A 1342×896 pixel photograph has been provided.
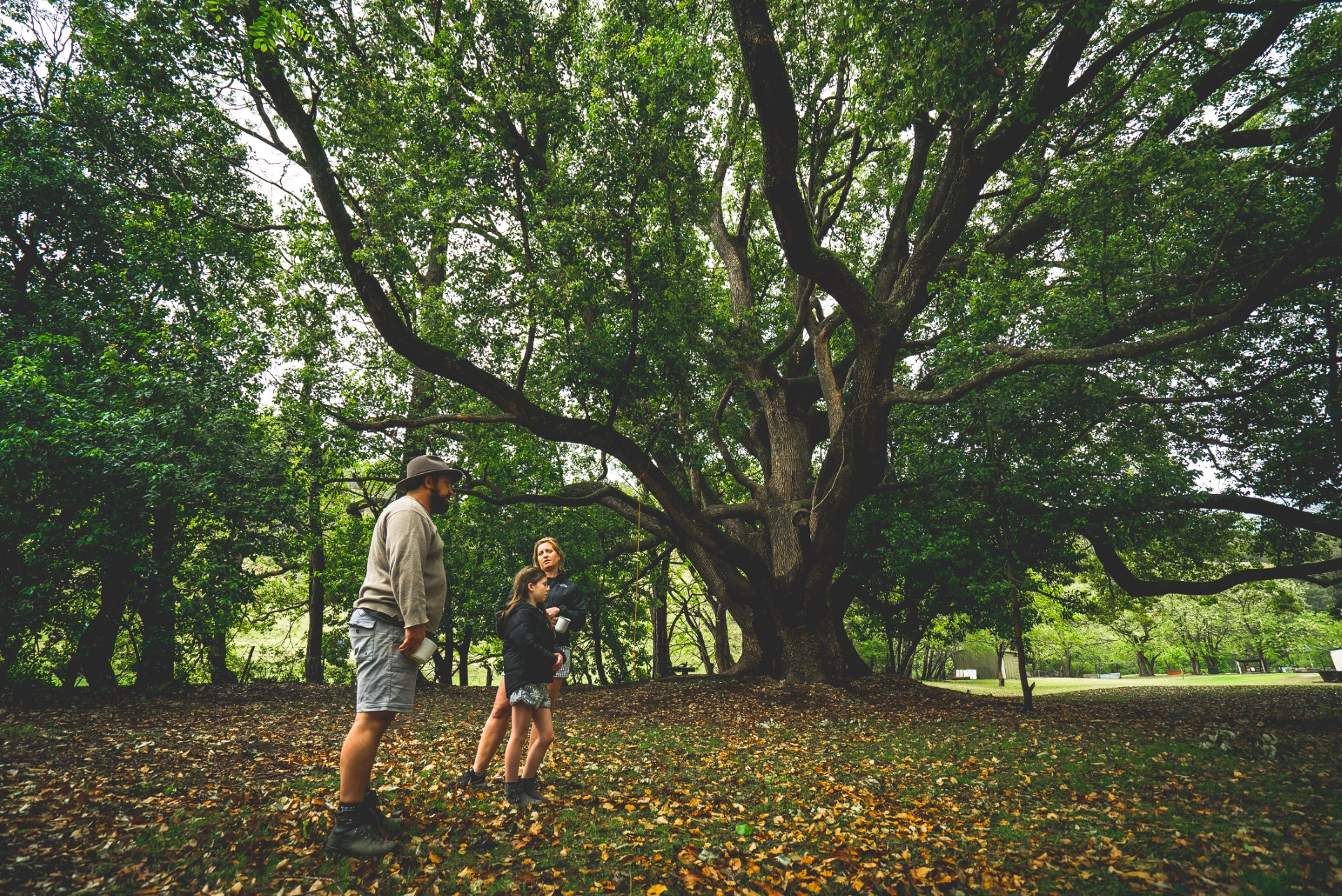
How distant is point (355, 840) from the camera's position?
3.13 m

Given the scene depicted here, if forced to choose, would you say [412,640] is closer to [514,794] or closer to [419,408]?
[514,794]

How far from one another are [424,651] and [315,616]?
15.0 meters

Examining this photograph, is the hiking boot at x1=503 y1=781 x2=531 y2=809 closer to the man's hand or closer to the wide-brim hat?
the man's hand

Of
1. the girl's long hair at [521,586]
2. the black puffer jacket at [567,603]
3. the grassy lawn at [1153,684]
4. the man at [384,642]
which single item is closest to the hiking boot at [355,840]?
the man at [384,642]

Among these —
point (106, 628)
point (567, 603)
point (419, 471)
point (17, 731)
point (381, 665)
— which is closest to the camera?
point (381, 665)

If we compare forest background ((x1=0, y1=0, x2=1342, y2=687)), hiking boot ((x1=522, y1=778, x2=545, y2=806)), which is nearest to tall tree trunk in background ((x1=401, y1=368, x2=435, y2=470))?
forest background ((x1=0, y1=0, x2=1342, y2=687))

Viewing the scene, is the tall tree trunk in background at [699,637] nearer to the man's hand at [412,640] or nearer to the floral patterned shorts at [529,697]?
the floral patterned shorts at [529,697]

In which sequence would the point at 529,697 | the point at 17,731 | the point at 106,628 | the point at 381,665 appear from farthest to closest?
the point at 106,628 → the point at 17,731 → the point at 529,697 → the point at 381,665

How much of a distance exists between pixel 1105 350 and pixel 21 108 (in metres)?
19.1

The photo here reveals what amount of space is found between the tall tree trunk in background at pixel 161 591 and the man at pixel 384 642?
7.72 metres

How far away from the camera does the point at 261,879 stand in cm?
292

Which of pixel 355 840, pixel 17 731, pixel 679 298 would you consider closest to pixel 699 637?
pixel 679 298

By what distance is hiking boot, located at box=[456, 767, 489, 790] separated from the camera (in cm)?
450

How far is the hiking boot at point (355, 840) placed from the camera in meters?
3.11
